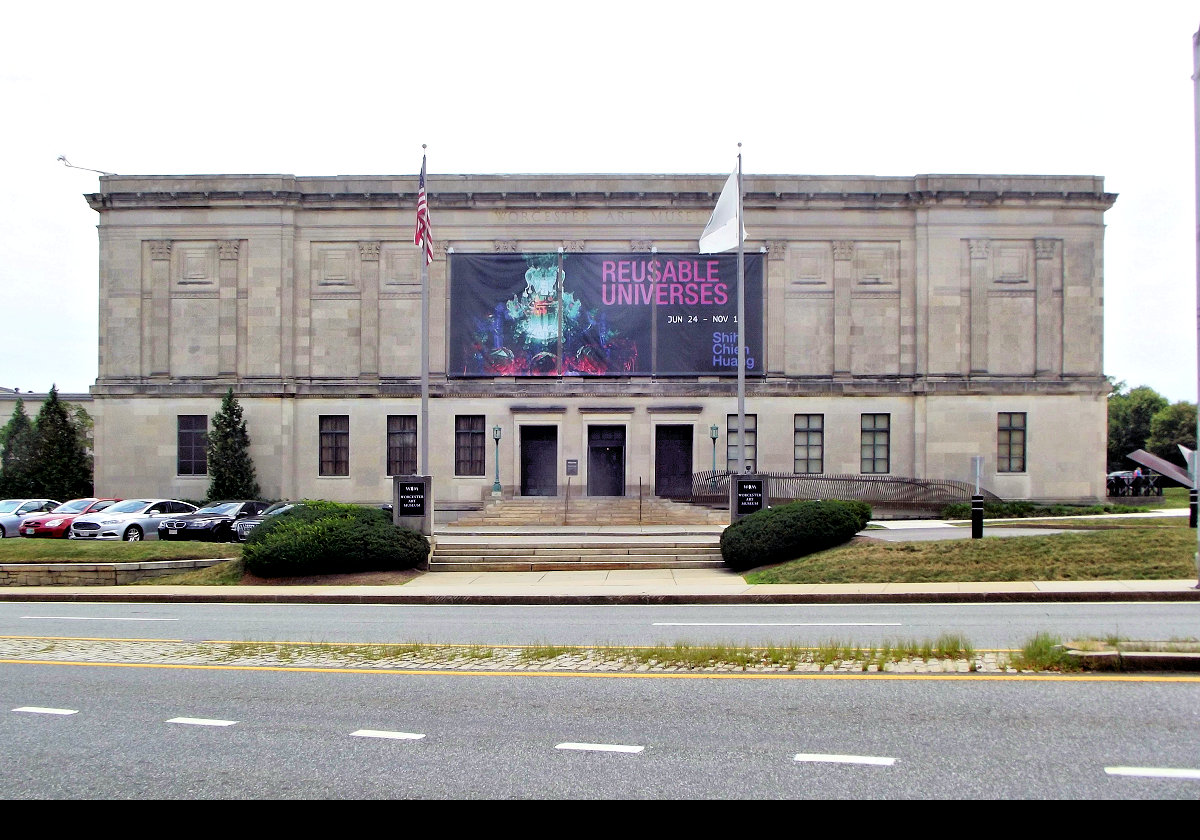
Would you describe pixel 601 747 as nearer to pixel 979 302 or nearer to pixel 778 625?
pixel 778 625

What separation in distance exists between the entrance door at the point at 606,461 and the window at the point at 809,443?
7528mm

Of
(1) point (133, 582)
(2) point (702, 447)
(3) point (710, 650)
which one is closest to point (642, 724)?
(3) point (710, 650)

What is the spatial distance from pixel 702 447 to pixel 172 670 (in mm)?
31674

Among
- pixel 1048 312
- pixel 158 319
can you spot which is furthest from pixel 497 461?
pixel 1048 312

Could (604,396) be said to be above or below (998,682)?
above

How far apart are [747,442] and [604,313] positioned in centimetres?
811

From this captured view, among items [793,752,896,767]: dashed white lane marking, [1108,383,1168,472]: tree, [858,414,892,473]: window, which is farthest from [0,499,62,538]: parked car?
[1108,383,1168,472]: tree

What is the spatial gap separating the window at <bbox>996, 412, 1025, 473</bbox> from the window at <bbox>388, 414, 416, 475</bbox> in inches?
987

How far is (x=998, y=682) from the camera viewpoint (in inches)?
350

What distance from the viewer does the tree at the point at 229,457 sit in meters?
40.4

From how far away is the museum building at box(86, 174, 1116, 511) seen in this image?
133ft

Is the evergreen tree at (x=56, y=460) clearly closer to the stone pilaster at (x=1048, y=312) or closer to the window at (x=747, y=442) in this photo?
the window at (x=747, y=442)

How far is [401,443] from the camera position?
4175 cm

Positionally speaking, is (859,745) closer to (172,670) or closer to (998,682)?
(998,682)
